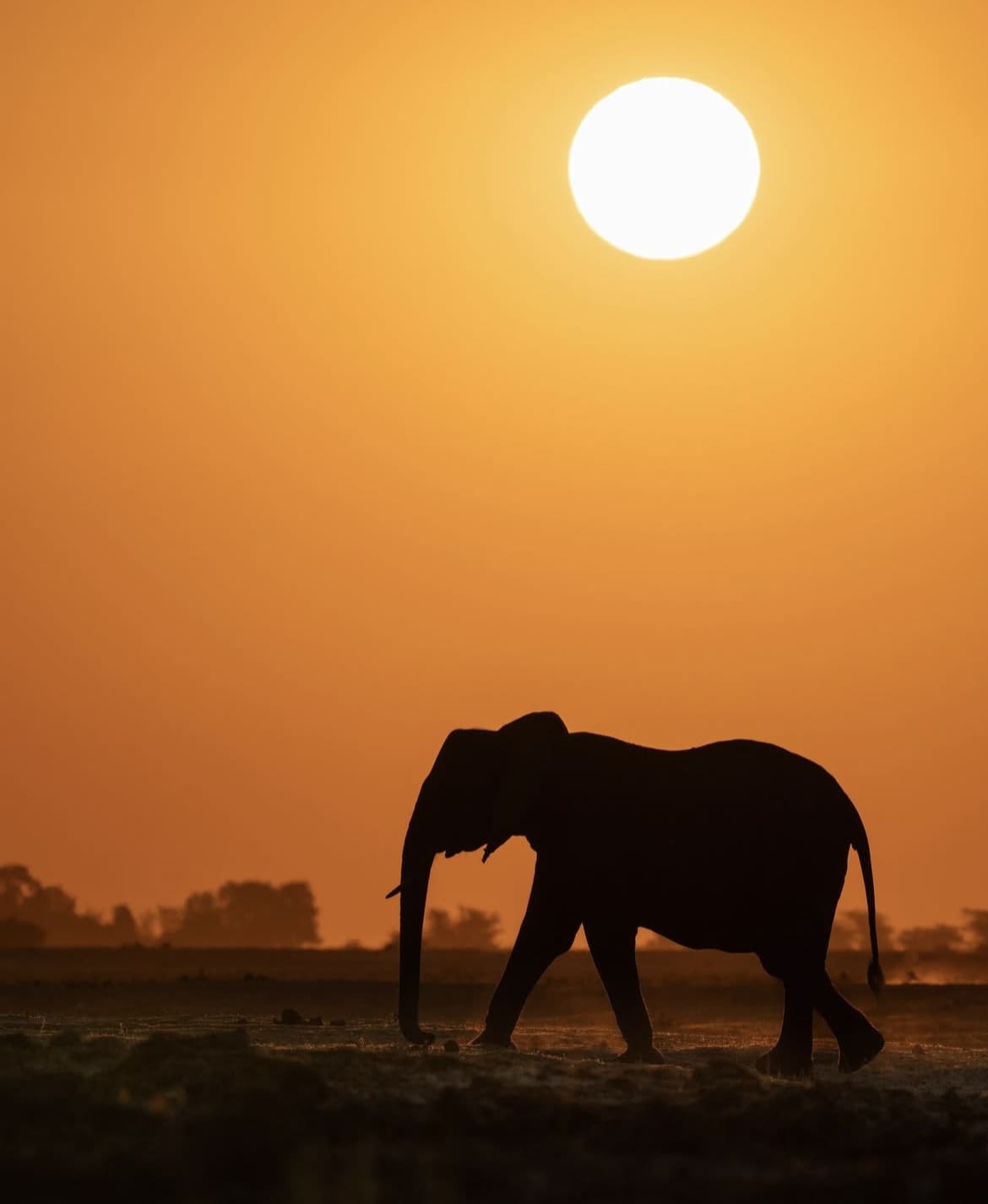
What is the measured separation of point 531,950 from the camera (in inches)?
1212

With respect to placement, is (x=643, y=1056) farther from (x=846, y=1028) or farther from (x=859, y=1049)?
(x=859, y=1049)

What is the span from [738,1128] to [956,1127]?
2.35m

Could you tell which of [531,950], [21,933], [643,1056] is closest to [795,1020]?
[643,1056]

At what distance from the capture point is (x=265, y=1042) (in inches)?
1155

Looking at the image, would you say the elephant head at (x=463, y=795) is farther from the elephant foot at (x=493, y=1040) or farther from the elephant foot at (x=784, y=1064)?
the elephant foot at (x=784, y=1064)

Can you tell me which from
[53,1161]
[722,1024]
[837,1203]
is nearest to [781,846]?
[837,1203]

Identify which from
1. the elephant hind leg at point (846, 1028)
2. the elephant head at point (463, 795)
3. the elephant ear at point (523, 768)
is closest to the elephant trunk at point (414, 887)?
the elephant head at point (463, 795)

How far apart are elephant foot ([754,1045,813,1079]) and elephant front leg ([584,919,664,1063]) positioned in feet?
4.42

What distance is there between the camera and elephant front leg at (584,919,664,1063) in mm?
29727

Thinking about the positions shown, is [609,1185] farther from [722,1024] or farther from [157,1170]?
[722,1024]

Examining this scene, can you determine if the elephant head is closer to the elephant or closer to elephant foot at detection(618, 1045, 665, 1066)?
the elephant

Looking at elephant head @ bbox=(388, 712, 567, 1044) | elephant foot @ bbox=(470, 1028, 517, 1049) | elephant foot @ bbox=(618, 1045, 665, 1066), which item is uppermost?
elephant head @ bbox=(388, 712, 567, 1044)

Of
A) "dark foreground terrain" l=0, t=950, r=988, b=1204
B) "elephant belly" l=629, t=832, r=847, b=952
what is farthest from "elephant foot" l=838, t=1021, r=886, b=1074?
"elephant belly" l=629, t=832, r=847, b=952

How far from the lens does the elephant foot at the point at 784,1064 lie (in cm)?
2975
